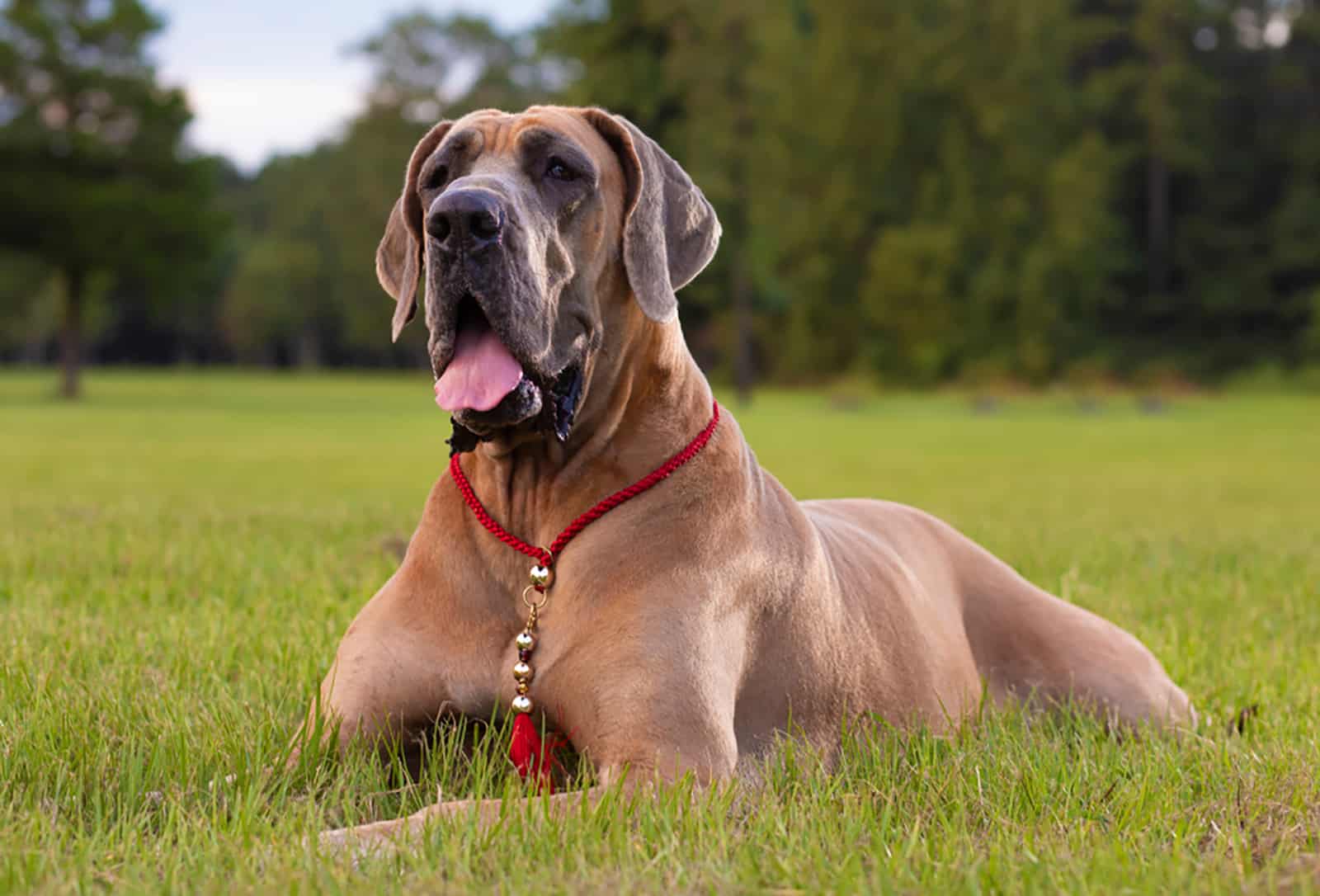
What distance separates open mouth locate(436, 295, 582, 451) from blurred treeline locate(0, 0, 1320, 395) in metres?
34.4

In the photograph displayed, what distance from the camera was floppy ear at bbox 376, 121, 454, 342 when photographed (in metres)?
3.52

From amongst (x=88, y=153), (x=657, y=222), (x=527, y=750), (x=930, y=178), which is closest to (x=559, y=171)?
(x=657, y=222)

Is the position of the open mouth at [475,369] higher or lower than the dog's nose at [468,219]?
lower

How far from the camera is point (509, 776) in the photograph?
9.32 feet

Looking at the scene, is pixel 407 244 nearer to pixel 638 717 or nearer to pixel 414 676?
pixel 414 676

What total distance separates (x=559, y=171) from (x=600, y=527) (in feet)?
3.00

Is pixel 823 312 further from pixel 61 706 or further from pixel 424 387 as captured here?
pixel 61 706

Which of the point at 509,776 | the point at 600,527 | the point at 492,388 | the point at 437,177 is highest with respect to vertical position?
the point at 437,177

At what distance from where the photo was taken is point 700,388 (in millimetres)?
3451

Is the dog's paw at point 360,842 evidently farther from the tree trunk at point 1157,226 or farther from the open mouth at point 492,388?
the tree trunk at point 1157,226

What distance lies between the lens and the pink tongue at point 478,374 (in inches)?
121

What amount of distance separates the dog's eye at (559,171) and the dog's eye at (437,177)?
0.96ft

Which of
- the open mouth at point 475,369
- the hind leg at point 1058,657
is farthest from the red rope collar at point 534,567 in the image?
the hind leg at point 1058,657

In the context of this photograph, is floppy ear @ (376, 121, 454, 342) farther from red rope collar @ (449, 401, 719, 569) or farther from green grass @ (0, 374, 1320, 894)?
green grass @ (0, 374, 1320, 894)
